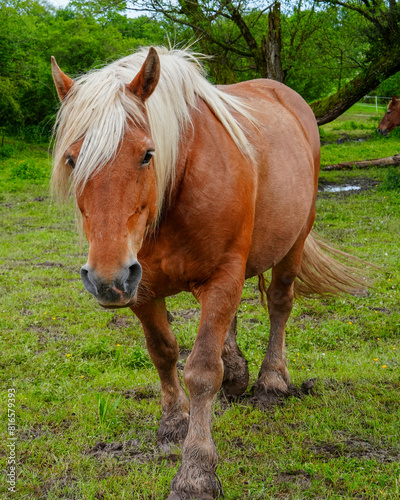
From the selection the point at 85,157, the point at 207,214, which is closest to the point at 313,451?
the point at 207,214

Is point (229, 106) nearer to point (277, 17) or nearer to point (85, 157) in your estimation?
point (85, 157)

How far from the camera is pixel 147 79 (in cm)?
232

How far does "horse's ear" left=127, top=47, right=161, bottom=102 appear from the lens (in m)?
2.26

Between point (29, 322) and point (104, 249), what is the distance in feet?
11.5

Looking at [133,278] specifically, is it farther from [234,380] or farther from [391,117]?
[391,117]

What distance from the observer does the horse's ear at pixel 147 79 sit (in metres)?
2.26

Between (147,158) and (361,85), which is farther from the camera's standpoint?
(361,85)

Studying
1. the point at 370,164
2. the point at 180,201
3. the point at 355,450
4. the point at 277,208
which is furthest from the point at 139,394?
the point at 370,164

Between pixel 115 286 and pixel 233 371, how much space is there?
78.0 inches

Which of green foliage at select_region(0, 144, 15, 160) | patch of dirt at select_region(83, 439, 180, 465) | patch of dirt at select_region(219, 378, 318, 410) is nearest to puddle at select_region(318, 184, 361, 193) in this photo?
patch of dirt at select_region(219, 378, 318, 410)

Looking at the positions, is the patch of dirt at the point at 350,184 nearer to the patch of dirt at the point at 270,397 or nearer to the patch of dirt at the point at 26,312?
the patch of dirt at the point at 26,312

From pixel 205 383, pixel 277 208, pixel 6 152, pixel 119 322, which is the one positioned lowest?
pixel 6 152

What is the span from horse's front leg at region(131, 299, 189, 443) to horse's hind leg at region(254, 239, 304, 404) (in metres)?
0.72

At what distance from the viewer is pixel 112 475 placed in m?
2.71
